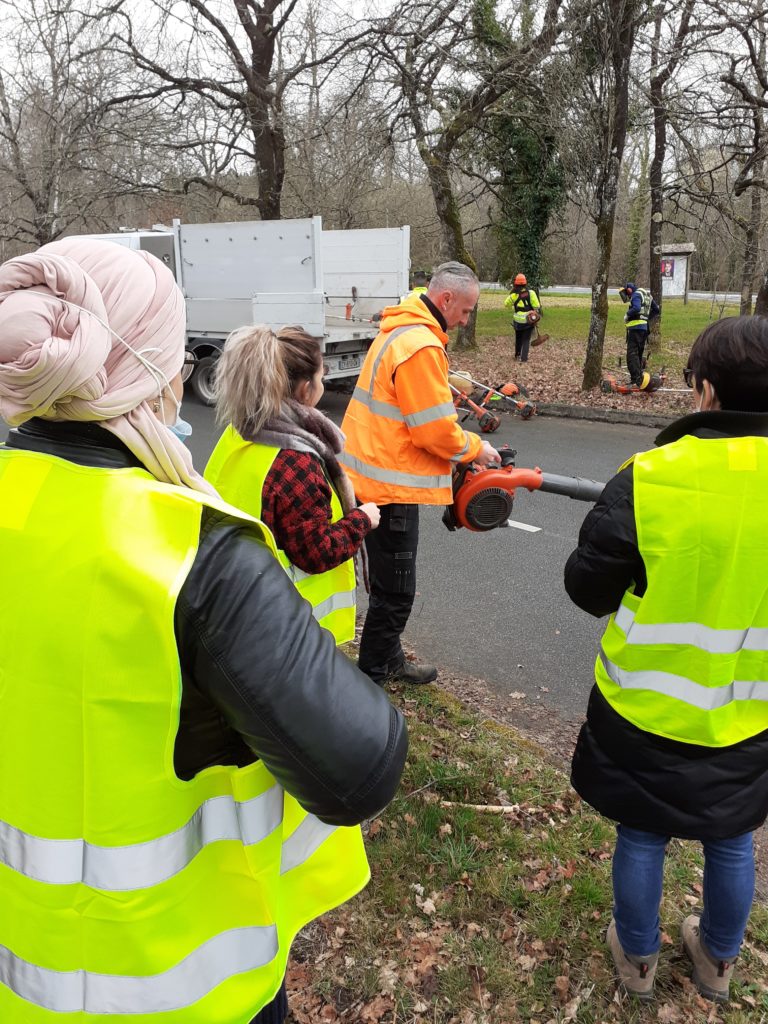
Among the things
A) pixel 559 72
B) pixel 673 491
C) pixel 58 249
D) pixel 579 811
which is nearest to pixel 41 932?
pixel 58 249

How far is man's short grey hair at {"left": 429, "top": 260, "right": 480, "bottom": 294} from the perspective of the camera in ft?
11.2

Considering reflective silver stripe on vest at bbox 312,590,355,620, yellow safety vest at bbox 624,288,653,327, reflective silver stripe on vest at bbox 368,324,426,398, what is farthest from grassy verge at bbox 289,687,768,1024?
yellow safety vest at bbox 624,288,653,327

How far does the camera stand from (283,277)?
1095 cm

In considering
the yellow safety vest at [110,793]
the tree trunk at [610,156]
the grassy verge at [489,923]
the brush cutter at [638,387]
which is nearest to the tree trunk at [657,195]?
the tree trunk at [610,156]

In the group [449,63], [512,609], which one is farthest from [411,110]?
[512,609]

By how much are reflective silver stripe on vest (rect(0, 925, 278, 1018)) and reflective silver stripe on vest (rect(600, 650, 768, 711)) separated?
1.14 meters

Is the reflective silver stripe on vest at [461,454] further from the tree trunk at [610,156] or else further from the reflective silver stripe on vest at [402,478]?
the tree trunk at [610,156]

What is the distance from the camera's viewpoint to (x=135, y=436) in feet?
3.50

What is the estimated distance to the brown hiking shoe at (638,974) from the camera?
2078mm

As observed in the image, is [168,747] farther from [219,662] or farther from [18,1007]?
[18,1007]

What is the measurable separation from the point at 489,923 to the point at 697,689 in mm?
1155

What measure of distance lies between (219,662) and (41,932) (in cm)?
52

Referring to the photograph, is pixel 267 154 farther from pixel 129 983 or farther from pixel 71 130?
pixel 129 983

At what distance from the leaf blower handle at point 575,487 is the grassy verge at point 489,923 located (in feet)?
3.91
